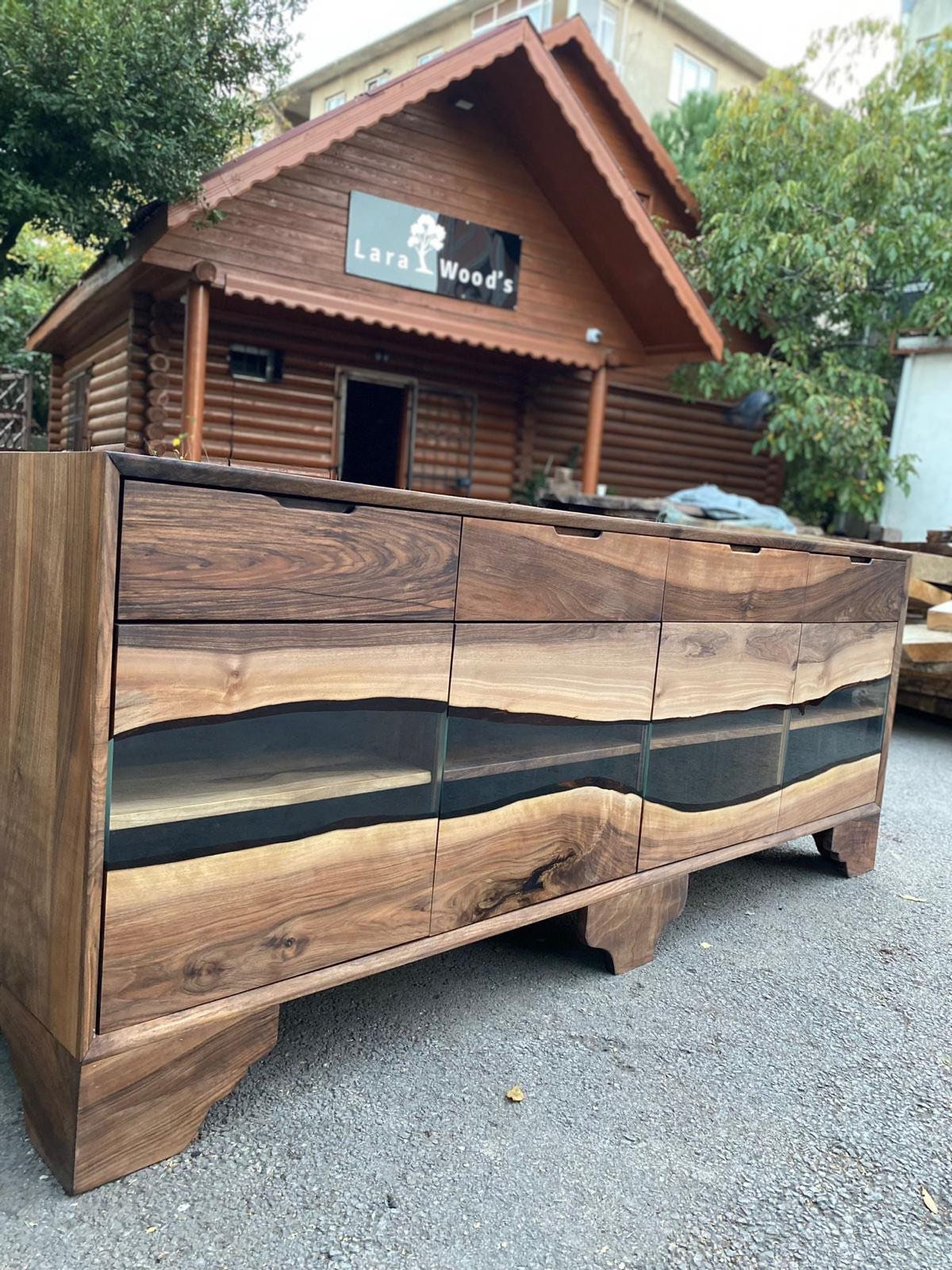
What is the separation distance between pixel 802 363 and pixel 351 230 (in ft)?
19.6

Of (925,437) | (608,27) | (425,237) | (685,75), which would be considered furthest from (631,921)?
(685,75)

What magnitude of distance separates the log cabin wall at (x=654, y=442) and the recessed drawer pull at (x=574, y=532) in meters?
8.79

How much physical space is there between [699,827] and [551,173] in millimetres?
7500

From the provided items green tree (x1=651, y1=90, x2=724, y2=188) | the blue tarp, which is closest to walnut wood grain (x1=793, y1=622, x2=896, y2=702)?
the blue tarp

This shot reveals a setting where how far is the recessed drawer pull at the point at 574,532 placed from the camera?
7.91ft

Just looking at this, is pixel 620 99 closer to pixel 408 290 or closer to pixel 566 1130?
pixel 408 290

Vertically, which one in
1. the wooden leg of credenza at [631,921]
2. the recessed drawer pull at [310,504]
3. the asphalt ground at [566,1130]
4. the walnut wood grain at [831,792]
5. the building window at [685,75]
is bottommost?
the asphalt ground at [566,1130]

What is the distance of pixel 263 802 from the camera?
1.93m

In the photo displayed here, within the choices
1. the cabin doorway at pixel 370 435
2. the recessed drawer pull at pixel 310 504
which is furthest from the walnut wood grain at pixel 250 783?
the cabin doorway at pixel 370 435

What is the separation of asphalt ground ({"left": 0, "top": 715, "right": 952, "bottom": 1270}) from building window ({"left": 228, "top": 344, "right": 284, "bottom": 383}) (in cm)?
714

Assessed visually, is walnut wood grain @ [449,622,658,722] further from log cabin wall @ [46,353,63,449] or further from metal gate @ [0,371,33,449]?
log cabin wall @ [46,353,63,449]

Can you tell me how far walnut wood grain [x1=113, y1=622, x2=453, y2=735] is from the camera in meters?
Result: 1.68

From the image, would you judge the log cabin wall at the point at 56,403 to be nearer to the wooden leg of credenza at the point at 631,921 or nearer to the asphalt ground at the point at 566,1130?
the asphalt ground at the point at 566,1130

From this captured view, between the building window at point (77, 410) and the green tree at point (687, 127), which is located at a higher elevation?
the green tree at point (687, 127)
